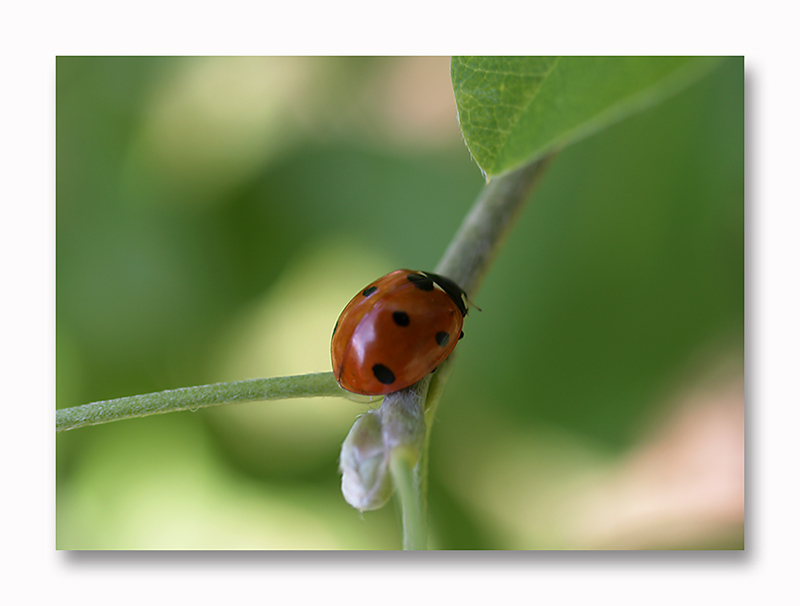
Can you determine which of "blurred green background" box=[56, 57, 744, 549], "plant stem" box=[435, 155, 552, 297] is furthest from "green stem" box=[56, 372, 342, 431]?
"blurred green background" box=[56, 57, 744, 549]

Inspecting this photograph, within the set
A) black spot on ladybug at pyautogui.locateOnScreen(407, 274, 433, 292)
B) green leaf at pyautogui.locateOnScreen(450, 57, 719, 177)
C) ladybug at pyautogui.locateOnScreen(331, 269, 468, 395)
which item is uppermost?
green leaf at pyautogui.locateOnScreen(450, 57, 719, 177)

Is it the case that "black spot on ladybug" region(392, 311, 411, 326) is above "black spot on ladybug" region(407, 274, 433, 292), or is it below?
below

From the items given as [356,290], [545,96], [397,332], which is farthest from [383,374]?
[356,290]

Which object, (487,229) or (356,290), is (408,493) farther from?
(356,290)

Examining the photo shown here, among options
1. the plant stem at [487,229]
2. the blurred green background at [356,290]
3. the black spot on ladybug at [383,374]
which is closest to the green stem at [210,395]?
the black spot on ladybug at [383,374]

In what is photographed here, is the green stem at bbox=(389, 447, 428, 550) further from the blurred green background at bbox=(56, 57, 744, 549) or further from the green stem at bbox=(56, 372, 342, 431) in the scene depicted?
the blurred green background at bbox=(56, 57, 744, 549)
